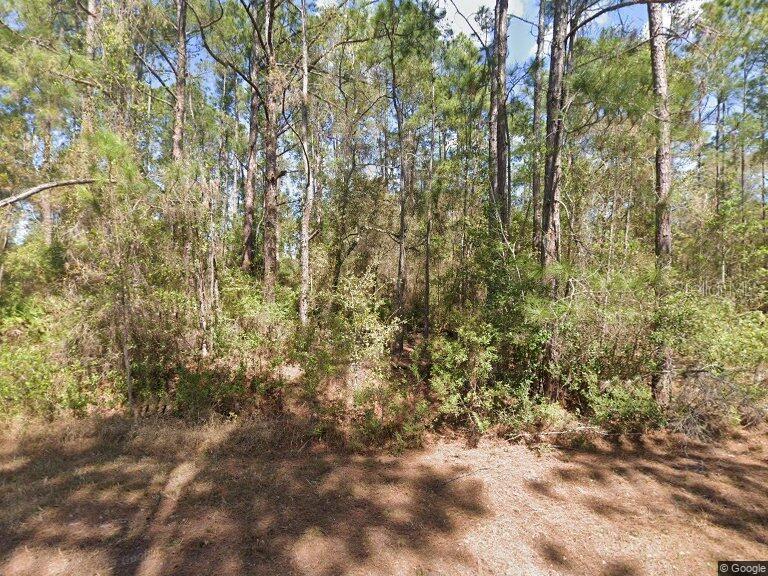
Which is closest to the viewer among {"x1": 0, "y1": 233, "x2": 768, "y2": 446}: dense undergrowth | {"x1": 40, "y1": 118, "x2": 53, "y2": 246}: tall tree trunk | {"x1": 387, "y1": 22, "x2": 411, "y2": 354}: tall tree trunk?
{"x1": 0, "y1": 233, "x2": 768, "y2": 446}: dense undergrowth

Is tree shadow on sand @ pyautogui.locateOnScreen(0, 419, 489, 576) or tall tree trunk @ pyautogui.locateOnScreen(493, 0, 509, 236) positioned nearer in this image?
tree shadow on sand @ pyautogui.locateOnScreen(0, 419, 489, 576)

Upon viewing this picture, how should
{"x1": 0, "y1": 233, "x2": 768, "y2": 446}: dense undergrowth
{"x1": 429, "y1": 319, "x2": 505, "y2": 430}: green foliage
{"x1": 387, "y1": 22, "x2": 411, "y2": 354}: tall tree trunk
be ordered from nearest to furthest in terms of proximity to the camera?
{"x1": 0, "y1": 233, "x2": 768, "y2": 446}: dense undergrowth < {"x1": 429, "y1": 319, "x2": 505, "y2": 430}: green foliage < {"x1": 387, "y1": 22, "x2": 411, "y2": 354}: tall tree trunk

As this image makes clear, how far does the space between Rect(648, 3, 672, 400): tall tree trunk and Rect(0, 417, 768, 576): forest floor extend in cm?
116

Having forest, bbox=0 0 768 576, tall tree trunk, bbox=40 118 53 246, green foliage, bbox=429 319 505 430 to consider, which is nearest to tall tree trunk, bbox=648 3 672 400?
forest, bbox=0 0 768 576

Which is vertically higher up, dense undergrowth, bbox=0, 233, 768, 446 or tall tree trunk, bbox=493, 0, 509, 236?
tall tree trunk, bbox=493, 0, 509, 236

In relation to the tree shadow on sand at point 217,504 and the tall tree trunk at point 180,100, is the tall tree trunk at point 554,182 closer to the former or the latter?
the tree shadow on sand at point 217,504

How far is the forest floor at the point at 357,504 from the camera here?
322 centimetres

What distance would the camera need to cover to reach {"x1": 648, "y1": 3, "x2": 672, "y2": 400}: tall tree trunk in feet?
19.5

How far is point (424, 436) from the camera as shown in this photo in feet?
19.5

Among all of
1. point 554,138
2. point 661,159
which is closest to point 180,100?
point 554,138

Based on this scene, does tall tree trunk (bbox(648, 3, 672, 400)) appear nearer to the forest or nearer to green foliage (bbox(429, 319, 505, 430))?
the forest

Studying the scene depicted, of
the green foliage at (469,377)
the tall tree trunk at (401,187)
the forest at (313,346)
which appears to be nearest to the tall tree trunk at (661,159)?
the forest at (313,346)

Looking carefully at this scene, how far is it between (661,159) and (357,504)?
24.3 feet

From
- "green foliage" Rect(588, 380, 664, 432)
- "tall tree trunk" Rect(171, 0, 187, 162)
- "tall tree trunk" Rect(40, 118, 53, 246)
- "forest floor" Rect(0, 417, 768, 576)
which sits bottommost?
"forest floor" Rect(0, 417, 768, 576)
